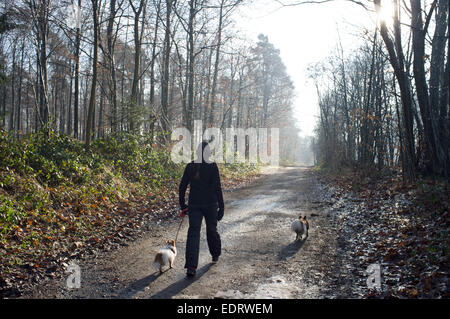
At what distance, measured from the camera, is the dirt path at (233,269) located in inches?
172

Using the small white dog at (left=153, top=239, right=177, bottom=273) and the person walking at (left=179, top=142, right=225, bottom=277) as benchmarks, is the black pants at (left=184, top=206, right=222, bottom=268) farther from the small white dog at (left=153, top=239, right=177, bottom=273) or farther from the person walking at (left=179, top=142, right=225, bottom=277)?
the small white dog at (left=153, top=239, right=177, bottom=273)

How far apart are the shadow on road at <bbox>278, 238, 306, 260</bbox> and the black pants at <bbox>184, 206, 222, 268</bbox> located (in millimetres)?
1241

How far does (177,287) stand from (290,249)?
2.71 metres

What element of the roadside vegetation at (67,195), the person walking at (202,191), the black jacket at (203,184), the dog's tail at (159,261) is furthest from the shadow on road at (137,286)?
the roadside vegetation at (67,195)

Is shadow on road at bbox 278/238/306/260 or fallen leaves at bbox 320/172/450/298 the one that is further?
shadow on road at bbox 278/238/306/260

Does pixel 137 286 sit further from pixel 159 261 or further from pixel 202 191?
pixel 202 191

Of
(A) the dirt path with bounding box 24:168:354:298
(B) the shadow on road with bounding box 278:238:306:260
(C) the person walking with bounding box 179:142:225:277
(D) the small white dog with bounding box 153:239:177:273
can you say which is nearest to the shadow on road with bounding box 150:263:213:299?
(A) the dirt path with bounding box 24:168:354:298

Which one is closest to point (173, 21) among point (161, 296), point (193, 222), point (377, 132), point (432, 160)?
point (377, 132)

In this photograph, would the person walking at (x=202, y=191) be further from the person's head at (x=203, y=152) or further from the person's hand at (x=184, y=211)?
the person's hand at (x=184, y=211)

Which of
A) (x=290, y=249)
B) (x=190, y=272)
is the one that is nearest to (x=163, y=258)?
(x=190, y=272)

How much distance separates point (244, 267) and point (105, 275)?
7.18ft

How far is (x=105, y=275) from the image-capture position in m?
5.01

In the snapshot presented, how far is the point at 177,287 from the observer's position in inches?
178

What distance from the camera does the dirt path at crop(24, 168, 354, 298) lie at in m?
4.38
